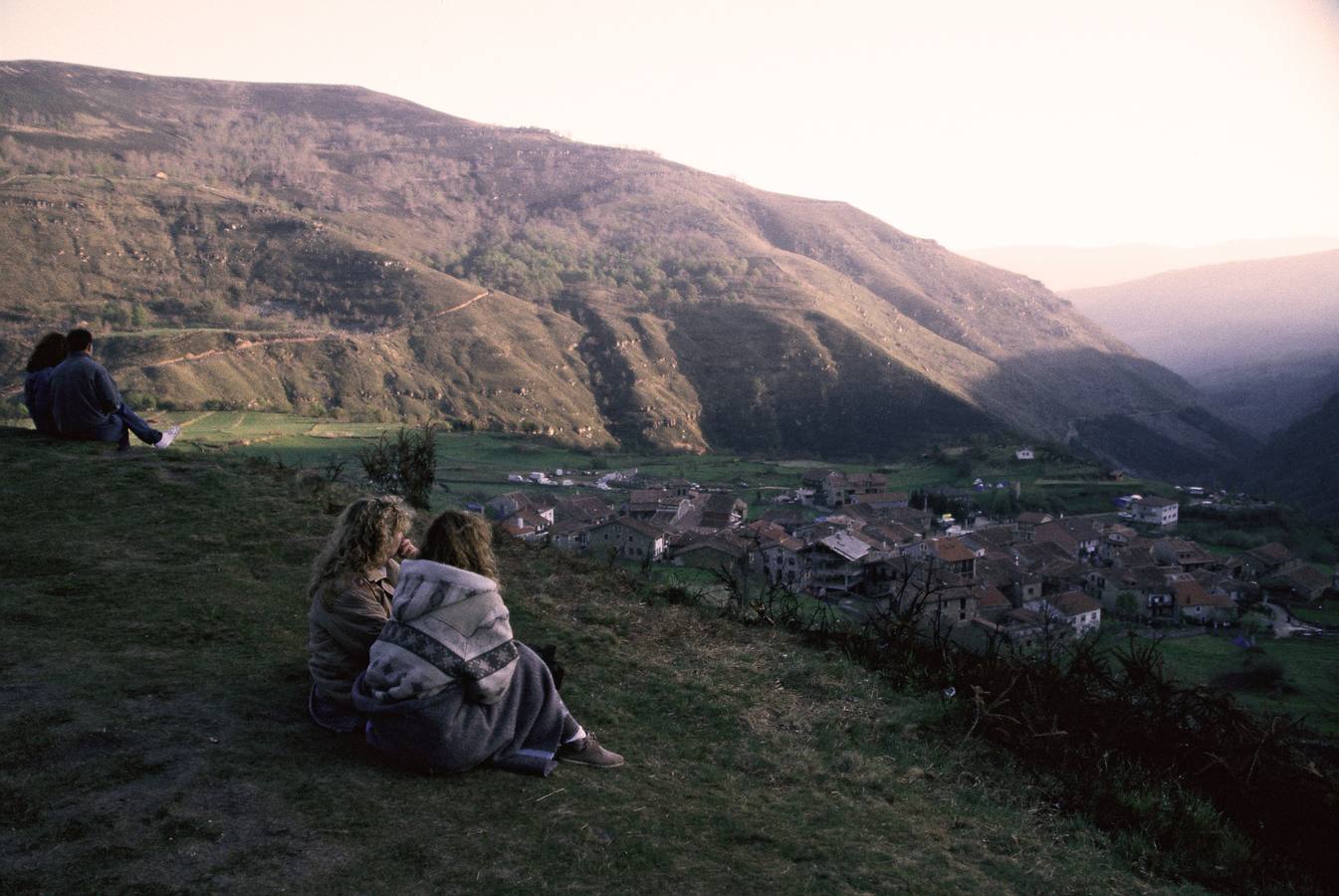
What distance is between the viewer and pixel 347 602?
428 cm

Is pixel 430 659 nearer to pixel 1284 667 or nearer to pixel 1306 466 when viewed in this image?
pixel 1284 667

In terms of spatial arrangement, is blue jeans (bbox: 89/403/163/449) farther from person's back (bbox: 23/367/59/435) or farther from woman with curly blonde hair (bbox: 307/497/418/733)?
woman with curly blonde hair (bbox: 307/497/418/733)

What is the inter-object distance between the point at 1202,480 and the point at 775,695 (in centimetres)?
8085

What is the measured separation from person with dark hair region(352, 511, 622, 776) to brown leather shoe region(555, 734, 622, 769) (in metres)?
0.15

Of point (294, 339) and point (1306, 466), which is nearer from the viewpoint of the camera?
point (1306, 466)

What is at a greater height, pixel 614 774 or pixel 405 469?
pixel 405 469

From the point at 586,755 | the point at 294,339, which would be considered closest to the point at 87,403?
the point at 586,755

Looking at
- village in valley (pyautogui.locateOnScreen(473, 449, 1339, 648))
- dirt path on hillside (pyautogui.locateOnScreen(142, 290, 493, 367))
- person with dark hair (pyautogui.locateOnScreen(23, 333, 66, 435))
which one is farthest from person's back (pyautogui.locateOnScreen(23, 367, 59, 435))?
dirt path on hillside (pyautogui.locateOnScreen(142, 290, 493, 367))

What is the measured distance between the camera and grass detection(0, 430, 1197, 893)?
10.9ft

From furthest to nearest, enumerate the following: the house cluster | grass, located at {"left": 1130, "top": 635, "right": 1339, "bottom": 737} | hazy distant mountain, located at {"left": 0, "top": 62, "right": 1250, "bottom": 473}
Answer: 1. hazy distant mountain, located at {"left": 0, "top": 62, "right": 1250, "bottom": 473}
2. the house cluster
3. grass, located at {"left": 1130, "top": 635, "right": 1339, "bottom": 737}

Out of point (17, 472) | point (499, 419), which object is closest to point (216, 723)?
point (17, 472)

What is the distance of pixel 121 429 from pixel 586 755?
7.59 meters

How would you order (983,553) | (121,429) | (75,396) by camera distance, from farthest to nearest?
(983,553) < (121,429) < (75,396)

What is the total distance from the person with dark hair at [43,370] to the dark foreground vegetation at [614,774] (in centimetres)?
153
